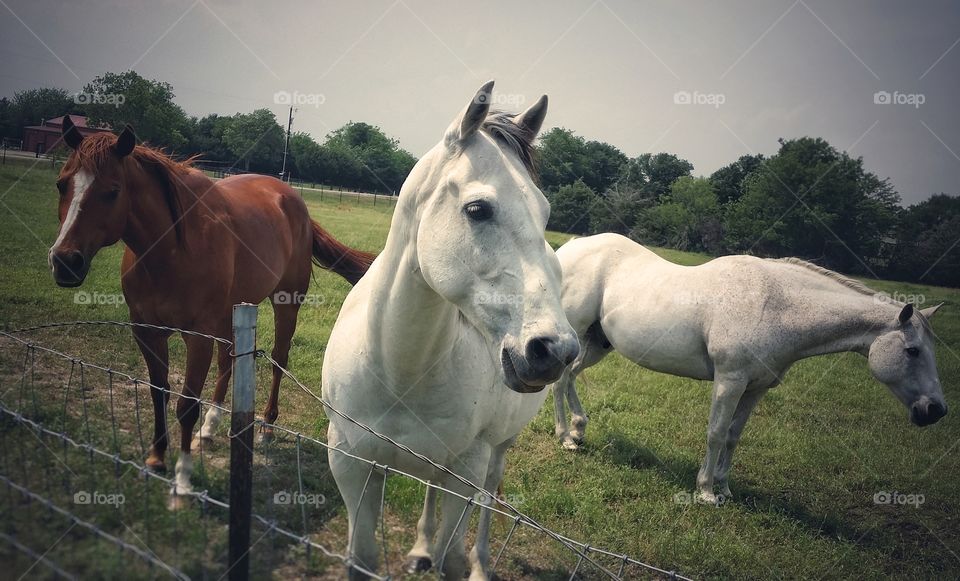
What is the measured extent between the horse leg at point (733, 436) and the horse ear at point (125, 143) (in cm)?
505

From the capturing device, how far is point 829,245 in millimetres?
26641

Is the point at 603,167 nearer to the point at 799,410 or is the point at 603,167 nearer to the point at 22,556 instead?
→ the point at 799,410

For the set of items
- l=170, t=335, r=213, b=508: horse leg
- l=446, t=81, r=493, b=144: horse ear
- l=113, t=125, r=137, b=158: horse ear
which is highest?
l=446, t=81, r=493, b=144: horse ear

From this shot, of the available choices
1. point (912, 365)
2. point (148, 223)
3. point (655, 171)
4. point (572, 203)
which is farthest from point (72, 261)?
point (655, 171)

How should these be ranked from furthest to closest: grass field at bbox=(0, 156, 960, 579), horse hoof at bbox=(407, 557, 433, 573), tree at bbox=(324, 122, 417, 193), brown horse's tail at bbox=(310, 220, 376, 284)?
1. tree at bbox=(324, 122, 417, 193)
2. brown horse's tail at bbox=(310, 220, 376, 284)
3. horse hoof at bbox=(407, 557, 433, 573)
4. grass field at bbox=(0, 156, 960, 579)

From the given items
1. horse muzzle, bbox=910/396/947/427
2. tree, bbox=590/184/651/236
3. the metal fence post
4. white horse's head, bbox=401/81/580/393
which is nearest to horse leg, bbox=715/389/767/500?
horse muzzle, bbox=910/396/947/427

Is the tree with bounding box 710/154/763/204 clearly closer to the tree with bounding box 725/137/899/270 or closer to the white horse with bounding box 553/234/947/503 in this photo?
the tree with bounding box 725/137/899/270

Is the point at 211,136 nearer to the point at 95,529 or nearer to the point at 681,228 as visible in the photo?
the point at 681,228

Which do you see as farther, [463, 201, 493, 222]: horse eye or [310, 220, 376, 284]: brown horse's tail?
[310, 220, 376, 284]: brown horse's tail

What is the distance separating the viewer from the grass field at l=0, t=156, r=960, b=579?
1.77 m

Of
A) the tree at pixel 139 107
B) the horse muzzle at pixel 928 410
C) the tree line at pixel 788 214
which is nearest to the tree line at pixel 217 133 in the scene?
the tree at pixel 139 107

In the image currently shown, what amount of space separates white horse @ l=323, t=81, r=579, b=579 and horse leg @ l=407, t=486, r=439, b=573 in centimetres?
1

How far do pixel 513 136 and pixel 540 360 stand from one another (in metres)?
0.82

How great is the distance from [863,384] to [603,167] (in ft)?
95.7
